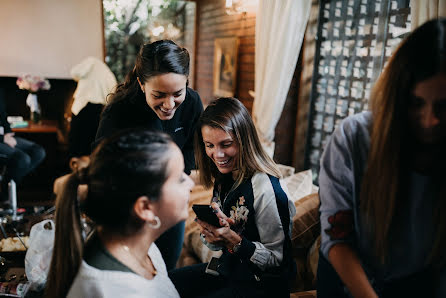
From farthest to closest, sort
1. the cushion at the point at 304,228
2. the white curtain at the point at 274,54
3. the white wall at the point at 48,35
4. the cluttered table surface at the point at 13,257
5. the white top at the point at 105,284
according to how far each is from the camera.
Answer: the white wall at the point at 48,35 < the white curtain at the point at 274,54 < the cushion at the point at 304,228 < the cluttered table surface at the point at 13,257 < the white top at the point at 105,284

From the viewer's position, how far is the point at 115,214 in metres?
0.95

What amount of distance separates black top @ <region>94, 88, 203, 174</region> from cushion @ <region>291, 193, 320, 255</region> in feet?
2.16

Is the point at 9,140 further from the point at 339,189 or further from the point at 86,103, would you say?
the point at 339,189

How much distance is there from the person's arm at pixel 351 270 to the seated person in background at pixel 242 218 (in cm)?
44

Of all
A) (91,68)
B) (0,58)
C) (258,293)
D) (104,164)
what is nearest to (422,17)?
(258,293)

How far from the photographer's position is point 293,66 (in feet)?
9.50

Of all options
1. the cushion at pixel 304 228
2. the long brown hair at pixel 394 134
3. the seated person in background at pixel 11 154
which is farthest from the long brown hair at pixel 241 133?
the seated person in background at pixel 11 154

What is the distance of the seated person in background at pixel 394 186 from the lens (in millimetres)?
778

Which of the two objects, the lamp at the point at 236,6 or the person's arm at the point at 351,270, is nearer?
the person's arm at the point at 351,270

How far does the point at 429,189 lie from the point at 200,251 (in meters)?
1.65

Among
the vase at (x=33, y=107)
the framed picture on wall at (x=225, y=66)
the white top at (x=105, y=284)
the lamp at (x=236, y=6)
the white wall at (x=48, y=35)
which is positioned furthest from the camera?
the white wall at (x=48, y=35)

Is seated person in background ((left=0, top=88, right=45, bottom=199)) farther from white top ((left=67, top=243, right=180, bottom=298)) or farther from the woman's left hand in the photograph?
white top ((left=67, top=243, right=180, bottom=298))

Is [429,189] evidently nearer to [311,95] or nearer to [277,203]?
[277,203]

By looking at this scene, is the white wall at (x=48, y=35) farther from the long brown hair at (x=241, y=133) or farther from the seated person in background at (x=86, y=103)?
the long brown hair at (x=241, y=133)
